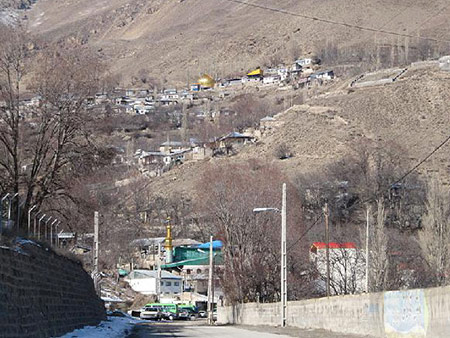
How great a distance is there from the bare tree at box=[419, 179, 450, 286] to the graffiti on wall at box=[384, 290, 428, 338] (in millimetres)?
29420

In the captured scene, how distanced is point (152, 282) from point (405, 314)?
7811cm

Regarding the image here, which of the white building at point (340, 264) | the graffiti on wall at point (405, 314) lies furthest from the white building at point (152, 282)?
the graffiti on wall at point (405, 314)

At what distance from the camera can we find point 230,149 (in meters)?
166

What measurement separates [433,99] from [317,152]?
2440 centimetres

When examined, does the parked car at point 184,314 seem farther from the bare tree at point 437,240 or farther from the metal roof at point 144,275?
the bare tree at point 437,240

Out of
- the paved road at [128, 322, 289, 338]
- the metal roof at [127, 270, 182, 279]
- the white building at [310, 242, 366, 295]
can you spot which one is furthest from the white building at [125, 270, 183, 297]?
the paved road at [128, 322, 289, 338]

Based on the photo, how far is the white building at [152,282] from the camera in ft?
344

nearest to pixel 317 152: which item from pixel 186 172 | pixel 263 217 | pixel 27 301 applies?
pixel 186 172

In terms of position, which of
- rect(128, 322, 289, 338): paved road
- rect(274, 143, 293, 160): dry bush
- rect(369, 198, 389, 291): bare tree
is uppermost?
rect(274, 143, 293, 160): dry bush

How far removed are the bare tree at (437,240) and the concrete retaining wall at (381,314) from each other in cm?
1739

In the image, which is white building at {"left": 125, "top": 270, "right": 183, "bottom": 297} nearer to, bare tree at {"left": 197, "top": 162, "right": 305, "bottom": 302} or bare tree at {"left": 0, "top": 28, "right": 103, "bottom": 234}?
bare tree at {"left": 197, "top": 162, "right": 305, "bottom": 302}

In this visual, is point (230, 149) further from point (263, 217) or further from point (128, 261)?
point (263, 217)

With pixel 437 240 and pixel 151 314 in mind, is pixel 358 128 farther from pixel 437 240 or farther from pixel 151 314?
pixel 437 240

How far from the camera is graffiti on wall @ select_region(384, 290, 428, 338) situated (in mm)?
27016
